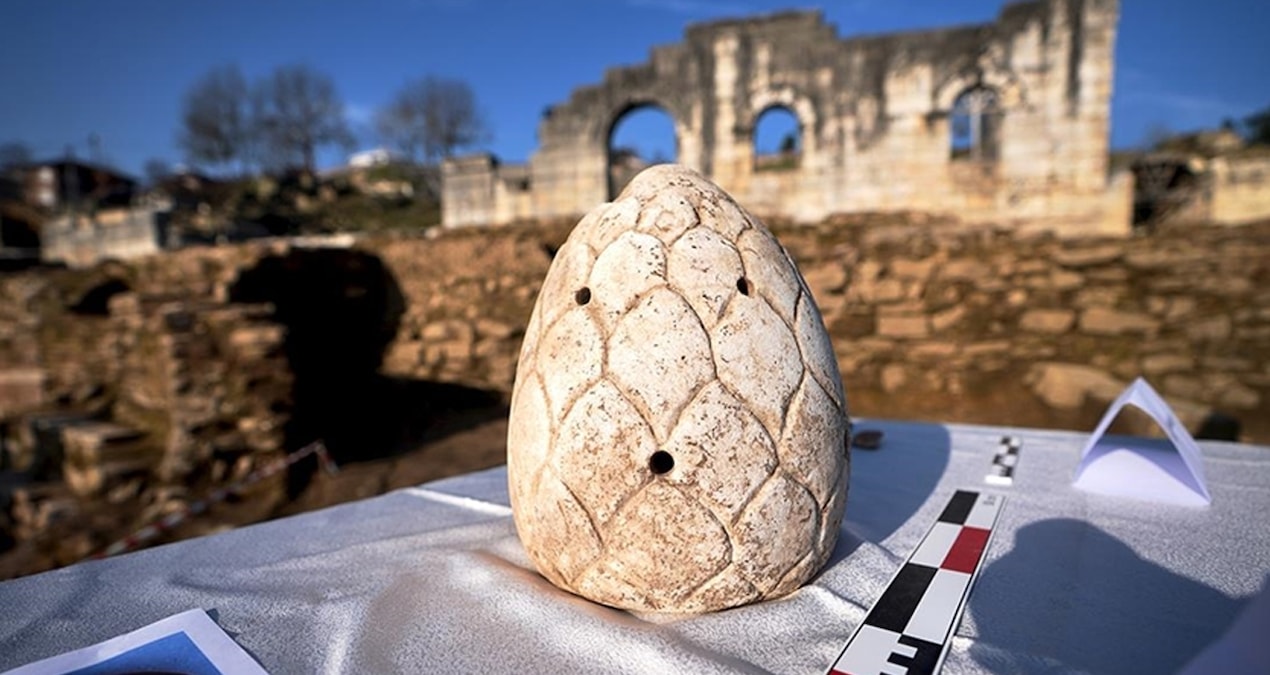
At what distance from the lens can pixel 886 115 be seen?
28.1 feet

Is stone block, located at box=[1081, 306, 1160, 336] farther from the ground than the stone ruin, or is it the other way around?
the stone ruin

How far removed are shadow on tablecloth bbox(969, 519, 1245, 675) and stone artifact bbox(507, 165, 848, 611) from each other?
17.4 inches

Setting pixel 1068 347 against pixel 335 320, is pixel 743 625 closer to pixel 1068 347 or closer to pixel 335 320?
pixel 1068 347

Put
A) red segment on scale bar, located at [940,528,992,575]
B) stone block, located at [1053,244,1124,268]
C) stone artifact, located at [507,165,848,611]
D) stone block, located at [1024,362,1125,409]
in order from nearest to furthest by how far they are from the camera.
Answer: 1. stone artifact, located at [507,165,848,611]
2. red segment on scale bar, located at [940,528,992,575]
3. stone block, located at [1024,362,1125,409]
4. stone block, located at [1053,244,1124,268]

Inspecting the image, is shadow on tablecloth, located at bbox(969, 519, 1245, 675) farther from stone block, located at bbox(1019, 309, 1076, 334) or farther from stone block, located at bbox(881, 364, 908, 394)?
stone block, located at bbox(1019, 309, 1076, 334)

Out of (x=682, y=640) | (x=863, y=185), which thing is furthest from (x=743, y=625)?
(x=863, y=185)

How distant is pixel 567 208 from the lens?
33.0ft

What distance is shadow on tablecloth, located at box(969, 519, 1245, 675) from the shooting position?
1.26 metres

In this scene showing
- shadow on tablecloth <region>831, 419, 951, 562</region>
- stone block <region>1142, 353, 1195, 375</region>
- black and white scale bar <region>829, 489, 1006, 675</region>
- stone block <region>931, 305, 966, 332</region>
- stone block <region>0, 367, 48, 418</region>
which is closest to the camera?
black and white scale bar <region>829, 489, 1006, 675</region>

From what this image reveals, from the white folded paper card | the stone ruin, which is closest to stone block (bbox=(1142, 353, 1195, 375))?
the stone ruin

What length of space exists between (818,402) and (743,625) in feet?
1.93

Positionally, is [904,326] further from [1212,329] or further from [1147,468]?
[1147,468]

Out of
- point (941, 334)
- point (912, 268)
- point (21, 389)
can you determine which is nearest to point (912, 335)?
point (941, 334)

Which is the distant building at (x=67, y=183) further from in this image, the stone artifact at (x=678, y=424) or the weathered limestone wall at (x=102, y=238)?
the stone artifact at (x=678, y=424)
